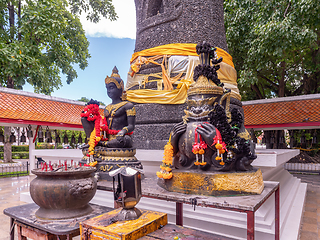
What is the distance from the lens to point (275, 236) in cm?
286

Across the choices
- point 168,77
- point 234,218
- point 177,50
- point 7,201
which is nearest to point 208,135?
point 234,218

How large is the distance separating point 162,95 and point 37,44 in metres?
9.64

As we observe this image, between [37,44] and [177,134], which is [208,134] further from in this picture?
[37,44]

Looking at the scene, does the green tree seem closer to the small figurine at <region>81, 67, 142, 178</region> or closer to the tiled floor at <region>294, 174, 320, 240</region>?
the small figurine at <region>81, 67, 142, 178</region>

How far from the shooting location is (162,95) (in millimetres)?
5676

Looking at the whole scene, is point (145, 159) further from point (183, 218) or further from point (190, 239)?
point (190, 239)

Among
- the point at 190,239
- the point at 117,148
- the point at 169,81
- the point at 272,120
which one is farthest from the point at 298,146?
the point at 190,239

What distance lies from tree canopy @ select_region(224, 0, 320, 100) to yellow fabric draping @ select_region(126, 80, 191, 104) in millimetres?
4249

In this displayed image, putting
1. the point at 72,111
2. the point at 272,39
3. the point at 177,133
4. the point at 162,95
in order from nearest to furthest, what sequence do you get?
the point at 177,133 < the point at 162,95 < the point at 272,39 < the point at 72,111

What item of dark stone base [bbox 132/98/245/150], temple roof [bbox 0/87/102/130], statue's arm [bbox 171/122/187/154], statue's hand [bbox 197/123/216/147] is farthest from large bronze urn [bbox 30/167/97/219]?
temple roof [bbox 0/87/102/130]

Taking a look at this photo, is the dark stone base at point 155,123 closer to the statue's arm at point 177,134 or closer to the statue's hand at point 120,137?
the statue's hand at point 120,137

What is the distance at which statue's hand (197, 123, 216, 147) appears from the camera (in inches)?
104

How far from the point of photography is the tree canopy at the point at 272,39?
7.55m

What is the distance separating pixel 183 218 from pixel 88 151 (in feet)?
6.03
